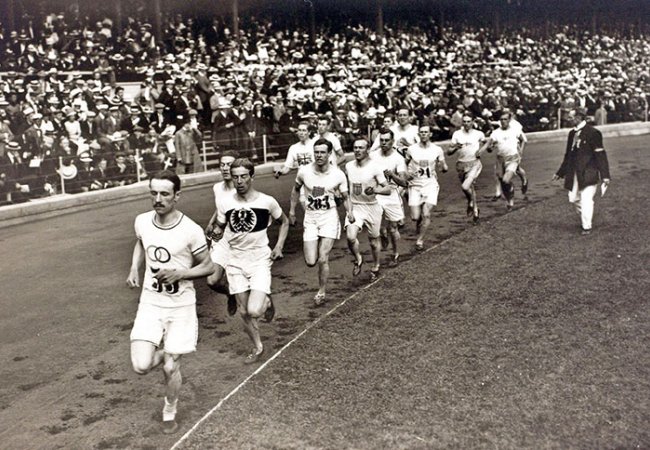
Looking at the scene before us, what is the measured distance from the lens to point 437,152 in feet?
43.8

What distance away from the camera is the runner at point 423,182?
13195mm

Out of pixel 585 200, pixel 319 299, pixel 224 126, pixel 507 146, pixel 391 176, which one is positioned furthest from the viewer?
pixel 224 126

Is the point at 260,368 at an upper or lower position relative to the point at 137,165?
lower

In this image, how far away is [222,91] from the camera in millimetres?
23156

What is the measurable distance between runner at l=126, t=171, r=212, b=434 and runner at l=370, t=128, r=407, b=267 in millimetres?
4817

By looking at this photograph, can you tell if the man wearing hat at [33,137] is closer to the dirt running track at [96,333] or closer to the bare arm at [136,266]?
the dirt running track at [96,333]

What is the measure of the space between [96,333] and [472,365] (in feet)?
14.3

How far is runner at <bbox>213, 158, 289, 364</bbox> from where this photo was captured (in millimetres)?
8188

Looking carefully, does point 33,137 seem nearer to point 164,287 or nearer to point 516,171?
point 516,171

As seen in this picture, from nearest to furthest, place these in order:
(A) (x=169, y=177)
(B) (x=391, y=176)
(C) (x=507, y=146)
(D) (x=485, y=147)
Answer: (A) (x=169, y=177) → (B) (x=391, y=176) → (D) (x=485, y=147) → (C) (x=507, y=146)

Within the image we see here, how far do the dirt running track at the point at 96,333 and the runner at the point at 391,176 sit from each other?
694mm

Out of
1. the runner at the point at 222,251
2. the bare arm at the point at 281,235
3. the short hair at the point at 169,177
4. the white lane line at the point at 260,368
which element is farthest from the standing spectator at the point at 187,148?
the short hair at the point at 169,177

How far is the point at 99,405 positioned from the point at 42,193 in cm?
1265

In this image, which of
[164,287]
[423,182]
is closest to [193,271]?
[164,287]
